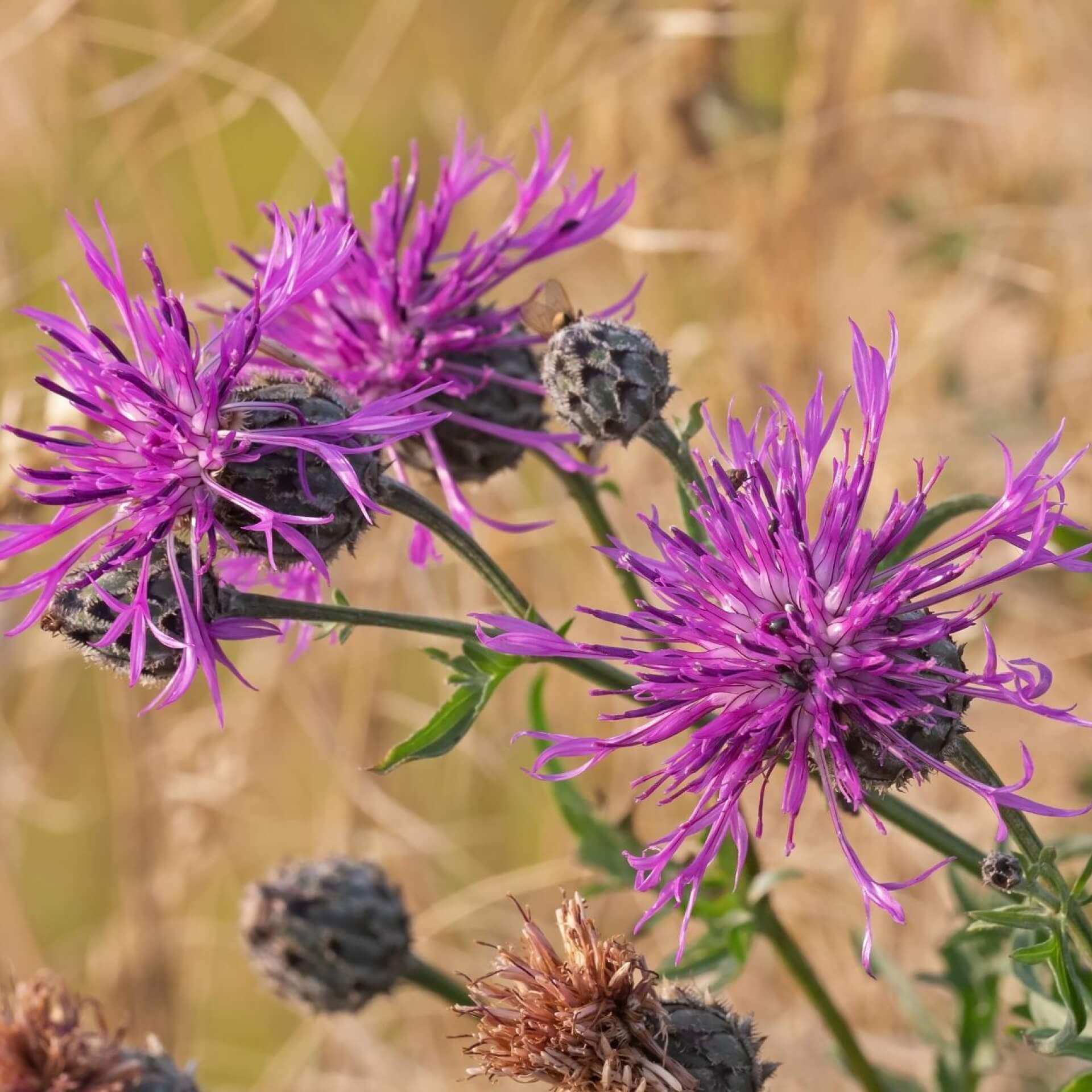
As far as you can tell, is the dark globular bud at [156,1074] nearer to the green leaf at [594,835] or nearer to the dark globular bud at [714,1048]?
the green leaf at [594,835]

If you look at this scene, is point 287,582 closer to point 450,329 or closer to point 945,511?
point 450,329

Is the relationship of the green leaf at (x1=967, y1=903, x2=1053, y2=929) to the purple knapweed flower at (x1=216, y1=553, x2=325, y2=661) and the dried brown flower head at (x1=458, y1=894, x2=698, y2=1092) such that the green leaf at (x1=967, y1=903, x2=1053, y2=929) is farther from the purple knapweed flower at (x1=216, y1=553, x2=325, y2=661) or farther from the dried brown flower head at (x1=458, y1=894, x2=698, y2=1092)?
the purple knapweed flower at (x1=216, y1=553, x2=325, y2=661)

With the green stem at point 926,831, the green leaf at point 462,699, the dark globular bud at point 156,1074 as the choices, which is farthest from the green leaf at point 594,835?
the dark globular bud at point 156,1074

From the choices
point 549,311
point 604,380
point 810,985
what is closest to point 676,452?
point 604,380

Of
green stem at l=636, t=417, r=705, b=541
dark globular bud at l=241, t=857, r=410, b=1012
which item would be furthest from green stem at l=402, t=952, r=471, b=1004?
green stem at l=636, t=417, r=705, b=541

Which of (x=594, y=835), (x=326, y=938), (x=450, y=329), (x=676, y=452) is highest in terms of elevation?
(x=450, y=329)

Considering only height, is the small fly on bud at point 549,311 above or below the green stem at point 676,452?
above

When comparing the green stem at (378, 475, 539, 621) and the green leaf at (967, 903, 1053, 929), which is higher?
the green stem at (378, 475, 539, 621)
